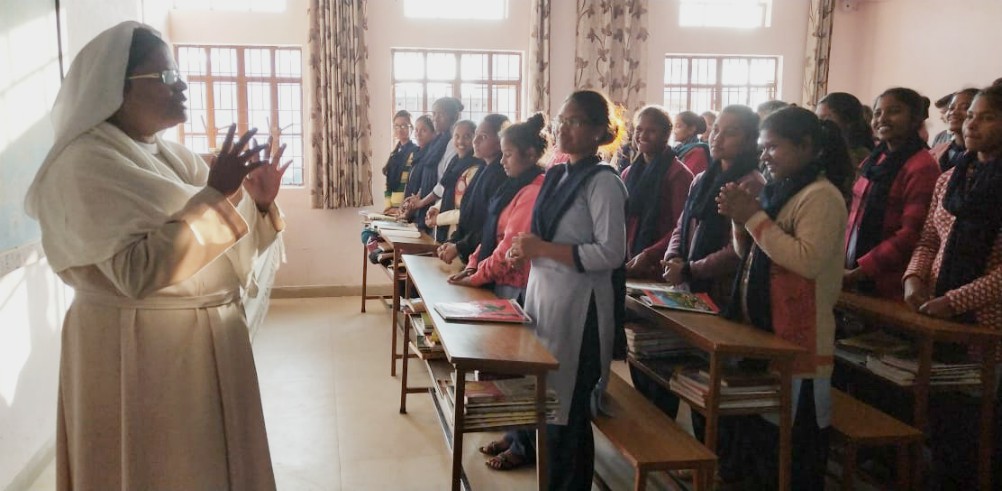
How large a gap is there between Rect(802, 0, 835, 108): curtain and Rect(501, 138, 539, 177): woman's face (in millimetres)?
4943

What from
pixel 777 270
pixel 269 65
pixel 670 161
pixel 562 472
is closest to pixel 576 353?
pixel 562 472

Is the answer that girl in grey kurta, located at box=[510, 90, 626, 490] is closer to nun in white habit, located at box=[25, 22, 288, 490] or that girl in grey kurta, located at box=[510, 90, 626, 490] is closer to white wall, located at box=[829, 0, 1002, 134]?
nun in white habit, located at box=[25, 22, 288, 490]

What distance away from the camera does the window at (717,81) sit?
711 centimetres

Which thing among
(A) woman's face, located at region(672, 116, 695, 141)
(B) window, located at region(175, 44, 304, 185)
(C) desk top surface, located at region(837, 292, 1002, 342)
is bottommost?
(C) desk top surface, located at region(837, 292, 1002, 342)

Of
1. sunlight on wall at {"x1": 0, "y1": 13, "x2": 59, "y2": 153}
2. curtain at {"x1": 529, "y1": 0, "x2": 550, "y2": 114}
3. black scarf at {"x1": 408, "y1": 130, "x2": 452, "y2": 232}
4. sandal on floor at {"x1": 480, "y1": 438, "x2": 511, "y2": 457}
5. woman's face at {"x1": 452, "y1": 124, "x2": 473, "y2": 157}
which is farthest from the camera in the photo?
curtain at {"x1": 529, "y1": 0, "x2": 550, "y2": 114}

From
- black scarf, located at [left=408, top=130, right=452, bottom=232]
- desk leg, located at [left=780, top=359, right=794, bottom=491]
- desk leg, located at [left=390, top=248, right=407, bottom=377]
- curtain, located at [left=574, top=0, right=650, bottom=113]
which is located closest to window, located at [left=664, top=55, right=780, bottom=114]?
curtain, located at [left=574, top=0, right=650, bottom=113]

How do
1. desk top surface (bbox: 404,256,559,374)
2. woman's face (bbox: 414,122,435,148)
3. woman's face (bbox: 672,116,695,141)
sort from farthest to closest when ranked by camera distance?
woman's face (bbox: 414,122,435,148)
woman's face (bbox: 672,116,695,141)
desk top surface (bbox: 404,256,559,374)

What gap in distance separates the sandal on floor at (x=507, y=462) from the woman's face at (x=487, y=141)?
1.41m

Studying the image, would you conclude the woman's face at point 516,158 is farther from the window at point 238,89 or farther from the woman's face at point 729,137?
the window at point 238,89

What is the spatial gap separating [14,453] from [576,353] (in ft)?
6.92

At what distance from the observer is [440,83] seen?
6750 mm

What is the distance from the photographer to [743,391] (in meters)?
2.35

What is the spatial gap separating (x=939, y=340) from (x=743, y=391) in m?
0.76

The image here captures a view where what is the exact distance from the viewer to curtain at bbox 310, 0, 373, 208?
6.14 m
